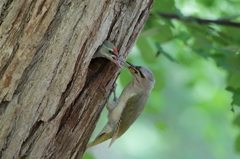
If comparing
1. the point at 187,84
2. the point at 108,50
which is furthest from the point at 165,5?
the point at 187,84

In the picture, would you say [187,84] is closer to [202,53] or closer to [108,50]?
[202,53]

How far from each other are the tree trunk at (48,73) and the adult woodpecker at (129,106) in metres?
0.71

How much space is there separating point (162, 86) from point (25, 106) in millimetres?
2274

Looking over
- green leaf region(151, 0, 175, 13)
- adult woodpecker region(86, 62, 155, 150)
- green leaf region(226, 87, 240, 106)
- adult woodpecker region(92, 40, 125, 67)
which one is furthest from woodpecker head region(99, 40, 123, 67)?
green leaf region(226, 87, 240, 106)

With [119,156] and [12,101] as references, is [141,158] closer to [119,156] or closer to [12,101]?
[119,156]

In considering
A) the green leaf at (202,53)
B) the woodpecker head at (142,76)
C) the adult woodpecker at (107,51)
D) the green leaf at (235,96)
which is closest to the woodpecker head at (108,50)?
the adult woodpecker at (107,51)

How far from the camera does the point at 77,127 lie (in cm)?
298

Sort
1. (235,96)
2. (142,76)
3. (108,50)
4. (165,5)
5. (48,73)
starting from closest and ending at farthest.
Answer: (48,73) < (108,50) < (235,96) < (165,5) < (142,76)

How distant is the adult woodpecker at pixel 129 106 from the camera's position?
12.2 ft

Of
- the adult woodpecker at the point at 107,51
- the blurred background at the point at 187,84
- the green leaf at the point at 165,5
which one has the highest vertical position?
the green leaf at the point at 165,5

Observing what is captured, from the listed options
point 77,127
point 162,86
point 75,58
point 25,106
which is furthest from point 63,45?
point 162,86

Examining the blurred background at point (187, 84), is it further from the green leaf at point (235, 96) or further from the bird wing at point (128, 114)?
the bird wing at point (128, 114)

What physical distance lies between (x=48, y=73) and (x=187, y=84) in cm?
520

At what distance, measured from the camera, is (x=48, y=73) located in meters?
2.63
